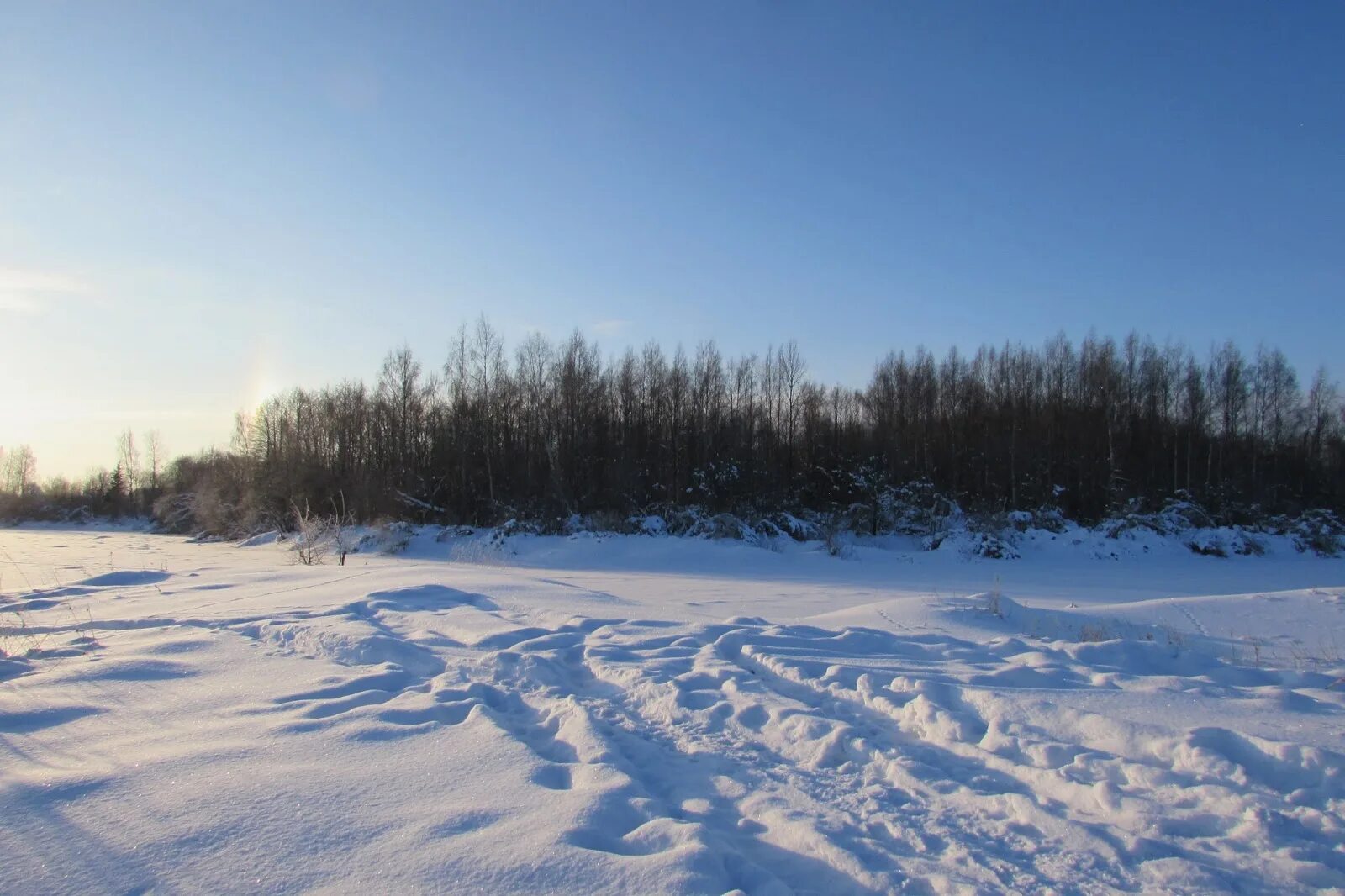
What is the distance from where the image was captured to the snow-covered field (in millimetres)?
2893

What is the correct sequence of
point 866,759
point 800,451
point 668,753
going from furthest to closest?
point 800,451 → point 668,753 → point 866,759

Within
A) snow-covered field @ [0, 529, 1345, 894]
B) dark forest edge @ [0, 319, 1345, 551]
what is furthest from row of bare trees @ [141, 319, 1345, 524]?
snow-covered field @ [0, 529, 1345, 894]

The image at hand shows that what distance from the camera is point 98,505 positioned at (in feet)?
218

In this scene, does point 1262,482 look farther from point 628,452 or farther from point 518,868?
point 518,868

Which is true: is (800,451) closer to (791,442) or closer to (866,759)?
(791,442)

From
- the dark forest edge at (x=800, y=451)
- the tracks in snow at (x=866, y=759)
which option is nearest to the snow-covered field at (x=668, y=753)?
the tracks in snow at (x=866, y=759)

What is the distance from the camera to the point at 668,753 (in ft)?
14.2

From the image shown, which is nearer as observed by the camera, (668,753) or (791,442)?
(668,753)

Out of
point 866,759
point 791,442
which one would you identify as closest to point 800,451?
point 791,442

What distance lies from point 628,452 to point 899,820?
34256 millimetres

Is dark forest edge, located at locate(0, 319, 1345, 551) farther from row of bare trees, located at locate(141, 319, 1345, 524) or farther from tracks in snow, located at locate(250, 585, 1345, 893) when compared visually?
tracks in snow, located at locate(250, 585, 1345, 893)

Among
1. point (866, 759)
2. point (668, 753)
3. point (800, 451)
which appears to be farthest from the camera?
point (800, 451)

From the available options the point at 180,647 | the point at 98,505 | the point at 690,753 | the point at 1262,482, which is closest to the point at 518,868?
the point at 690,753

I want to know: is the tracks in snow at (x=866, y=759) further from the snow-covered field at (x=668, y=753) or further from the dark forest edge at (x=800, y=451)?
the dark forest edge at (x=800, y=451)
